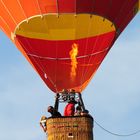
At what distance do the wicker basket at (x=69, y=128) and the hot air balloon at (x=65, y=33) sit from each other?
4 cm

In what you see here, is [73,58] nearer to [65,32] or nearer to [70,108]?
[65,32]

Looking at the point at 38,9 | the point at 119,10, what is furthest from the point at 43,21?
the point at 119,10

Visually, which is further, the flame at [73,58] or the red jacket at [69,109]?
the flame at [73,58]

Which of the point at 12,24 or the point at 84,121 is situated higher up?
the point at 12,24

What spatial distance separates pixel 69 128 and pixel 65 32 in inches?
105

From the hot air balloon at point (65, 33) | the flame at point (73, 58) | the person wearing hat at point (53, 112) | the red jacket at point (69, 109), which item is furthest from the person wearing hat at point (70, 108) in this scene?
the flame at point (73, 58)

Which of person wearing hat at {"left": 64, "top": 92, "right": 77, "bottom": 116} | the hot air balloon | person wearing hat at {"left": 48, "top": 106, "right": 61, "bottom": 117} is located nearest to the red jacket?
person wearing hat at {"left": 64, "top": 92, "right": 77, "bottom": 116}

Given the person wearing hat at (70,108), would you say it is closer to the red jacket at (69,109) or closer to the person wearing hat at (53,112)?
the red jacket at (69,109)

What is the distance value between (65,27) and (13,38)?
171 centimetres

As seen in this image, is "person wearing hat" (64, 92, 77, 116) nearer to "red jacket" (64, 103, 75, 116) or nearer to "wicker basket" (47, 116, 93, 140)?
"red jacket" (64, 103, 75, 116)

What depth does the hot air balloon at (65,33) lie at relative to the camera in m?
26.8

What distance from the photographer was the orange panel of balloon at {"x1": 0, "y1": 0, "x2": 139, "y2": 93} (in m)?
26.8

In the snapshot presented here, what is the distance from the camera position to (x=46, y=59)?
90.2 ft

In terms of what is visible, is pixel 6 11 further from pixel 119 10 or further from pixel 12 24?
pixel 119 10
